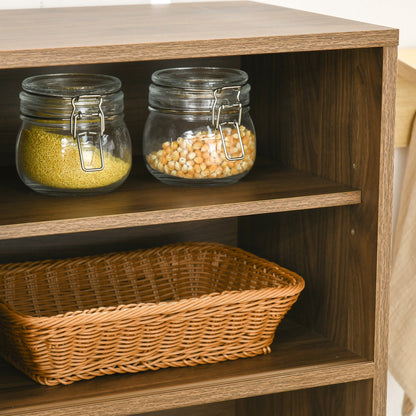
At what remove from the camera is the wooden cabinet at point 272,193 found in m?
1.17

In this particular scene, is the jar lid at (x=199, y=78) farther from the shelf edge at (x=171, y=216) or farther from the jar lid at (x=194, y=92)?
the shelf edge at (x=171, y=216)

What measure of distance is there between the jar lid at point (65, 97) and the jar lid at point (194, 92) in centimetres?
7

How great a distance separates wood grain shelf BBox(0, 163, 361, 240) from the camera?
3.81 ft

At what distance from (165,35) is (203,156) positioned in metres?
0.22

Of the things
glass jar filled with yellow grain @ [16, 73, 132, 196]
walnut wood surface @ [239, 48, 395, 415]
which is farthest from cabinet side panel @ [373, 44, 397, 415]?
glass jar filled with yellow grain @ [16, 73, 132, 196]

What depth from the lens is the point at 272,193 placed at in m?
1.29

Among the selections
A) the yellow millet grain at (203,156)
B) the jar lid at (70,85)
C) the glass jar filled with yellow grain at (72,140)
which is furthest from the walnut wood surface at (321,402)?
the jar lid at (70,85)

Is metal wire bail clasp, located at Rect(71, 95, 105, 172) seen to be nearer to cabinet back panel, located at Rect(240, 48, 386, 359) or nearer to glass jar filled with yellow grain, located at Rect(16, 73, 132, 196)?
glass jar filled with yellow grain, located at Rect(16, 73, 132, 196)

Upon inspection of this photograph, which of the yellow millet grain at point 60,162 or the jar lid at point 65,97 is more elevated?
the jar lid at point 65,97

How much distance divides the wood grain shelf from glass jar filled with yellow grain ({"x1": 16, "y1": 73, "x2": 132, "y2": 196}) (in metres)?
0.03

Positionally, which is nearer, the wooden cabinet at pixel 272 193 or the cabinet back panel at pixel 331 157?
the wooden cabinet at pixel 272 193

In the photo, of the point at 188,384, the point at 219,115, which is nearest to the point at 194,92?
the point at 219,115

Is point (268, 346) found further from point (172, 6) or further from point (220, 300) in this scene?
point (172, 6)

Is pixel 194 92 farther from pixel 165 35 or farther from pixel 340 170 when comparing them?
pixel 340 170
